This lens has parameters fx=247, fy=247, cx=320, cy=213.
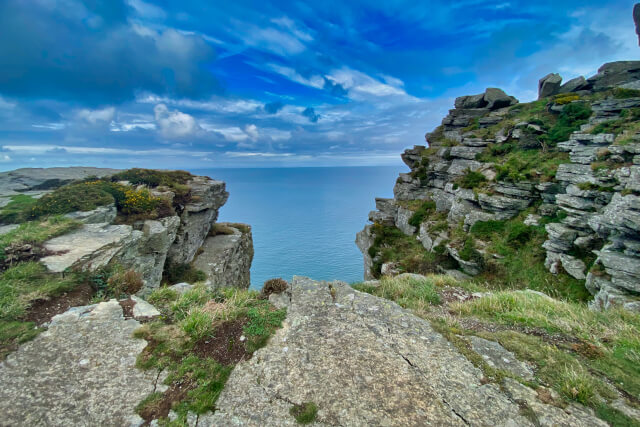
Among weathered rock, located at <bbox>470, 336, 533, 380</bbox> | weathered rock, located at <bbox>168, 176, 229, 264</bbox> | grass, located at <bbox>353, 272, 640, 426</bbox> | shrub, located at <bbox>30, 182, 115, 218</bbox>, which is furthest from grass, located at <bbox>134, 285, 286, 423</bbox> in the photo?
weathered rock, located at <bbox>168, 176, 229, 264</bbox>

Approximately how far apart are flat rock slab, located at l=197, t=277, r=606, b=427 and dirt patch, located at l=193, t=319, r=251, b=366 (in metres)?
0.38

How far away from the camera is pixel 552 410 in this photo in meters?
4.19

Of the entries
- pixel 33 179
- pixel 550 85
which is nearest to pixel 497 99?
pixel 550 85

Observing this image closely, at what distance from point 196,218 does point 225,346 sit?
21087 mm

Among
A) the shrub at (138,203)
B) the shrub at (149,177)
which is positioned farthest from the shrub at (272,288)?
the shrub at (149,177)

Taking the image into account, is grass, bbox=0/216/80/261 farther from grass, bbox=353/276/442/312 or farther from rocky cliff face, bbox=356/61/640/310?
rocky cliff face, bbox=356/61/640/310

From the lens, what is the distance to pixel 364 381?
4957 mm

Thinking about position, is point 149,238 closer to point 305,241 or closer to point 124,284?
point 124,284

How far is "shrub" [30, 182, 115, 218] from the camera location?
13438 millimetres

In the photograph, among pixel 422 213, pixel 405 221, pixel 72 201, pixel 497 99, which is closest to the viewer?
pixel 72 201

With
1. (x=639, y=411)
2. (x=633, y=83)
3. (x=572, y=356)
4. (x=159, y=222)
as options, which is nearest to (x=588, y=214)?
(x=572, y=356)

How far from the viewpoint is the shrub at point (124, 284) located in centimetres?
874

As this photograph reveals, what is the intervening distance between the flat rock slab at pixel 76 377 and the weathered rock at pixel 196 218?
15794 millimetres

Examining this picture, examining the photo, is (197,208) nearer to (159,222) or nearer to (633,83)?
(159,222)
